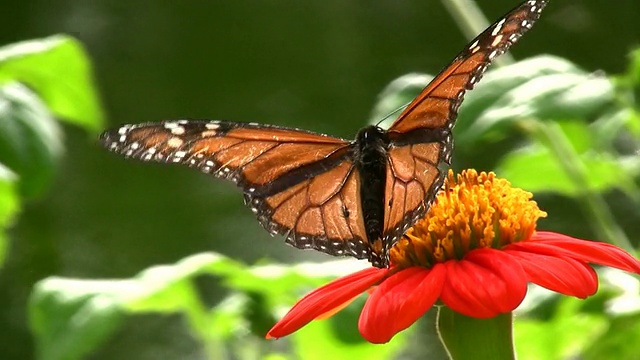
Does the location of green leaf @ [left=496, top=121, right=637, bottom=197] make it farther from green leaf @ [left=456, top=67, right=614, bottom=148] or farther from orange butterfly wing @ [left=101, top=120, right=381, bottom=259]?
orange butterfly wing @ [left=101, top=120, right=381, bottom=259]

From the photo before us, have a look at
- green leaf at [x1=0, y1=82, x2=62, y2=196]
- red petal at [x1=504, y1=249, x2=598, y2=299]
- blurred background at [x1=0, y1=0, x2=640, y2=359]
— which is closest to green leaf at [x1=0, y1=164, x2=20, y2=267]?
green leaf at [x1=0, y1=82, x2=62, y2=196]

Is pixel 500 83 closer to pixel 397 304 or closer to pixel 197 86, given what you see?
pixel 397 304

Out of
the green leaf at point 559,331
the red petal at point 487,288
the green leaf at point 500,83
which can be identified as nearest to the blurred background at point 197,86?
the green leaf at point 559,331

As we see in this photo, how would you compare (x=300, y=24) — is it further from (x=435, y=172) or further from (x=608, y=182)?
(x=435, y=172)

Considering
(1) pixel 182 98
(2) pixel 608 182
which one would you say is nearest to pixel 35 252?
(1) pixel 182 98

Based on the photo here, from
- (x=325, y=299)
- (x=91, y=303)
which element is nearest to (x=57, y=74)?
(x=91, y=303)
